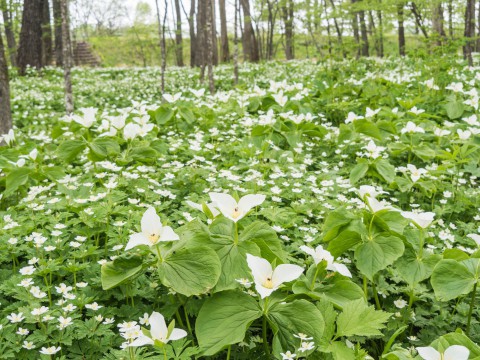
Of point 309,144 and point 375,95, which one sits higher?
point 375,95

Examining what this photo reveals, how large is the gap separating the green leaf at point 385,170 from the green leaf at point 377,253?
1.51m

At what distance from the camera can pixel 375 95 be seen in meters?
6.45

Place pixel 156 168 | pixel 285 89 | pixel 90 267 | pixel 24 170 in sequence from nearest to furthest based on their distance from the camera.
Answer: pixel 90 267 < pixel 24 170 < pixel 156 168 < pixel 285 89

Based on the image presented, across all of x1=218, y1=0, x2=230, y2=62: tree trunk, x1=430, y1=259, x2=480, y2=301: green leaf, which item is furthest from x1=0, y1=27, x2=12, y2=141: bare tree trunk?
x1=218, y1=0, x2=230, y2=62: tree trunk

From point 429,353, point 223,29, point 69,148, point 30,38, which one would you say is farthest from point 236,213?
point 223,29

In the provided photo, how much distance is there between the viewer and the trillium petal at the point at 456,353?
53.0 inches

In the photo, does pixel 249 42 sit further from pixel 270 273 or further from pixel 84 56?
pixel 270 273

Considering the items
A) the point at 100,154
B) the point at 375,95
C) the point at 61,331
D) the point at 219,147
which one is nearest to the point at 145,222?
the point at 61,331

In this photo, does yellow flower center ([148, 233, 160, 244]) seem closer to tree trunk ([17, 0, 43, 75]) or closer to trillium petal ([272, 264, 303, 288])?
trillium petal ([272, 264, 303, 288])

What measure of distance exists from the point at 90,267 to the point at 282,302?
3.64 feet

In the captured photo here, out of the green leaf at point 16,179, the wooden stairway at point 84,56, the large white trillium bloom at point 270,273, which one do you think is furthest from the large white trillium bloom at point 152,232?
the wooden stairway at point 84,56

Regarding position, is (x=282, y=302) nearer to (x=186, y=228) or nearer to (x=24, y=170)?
(x=186, y=228)

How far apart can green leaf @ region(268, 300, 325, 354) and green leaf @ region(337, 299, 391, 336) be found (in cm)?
11

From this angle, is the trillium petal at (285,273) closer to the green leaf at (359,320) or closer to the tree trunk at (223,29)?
the green leaf at (359,320)
